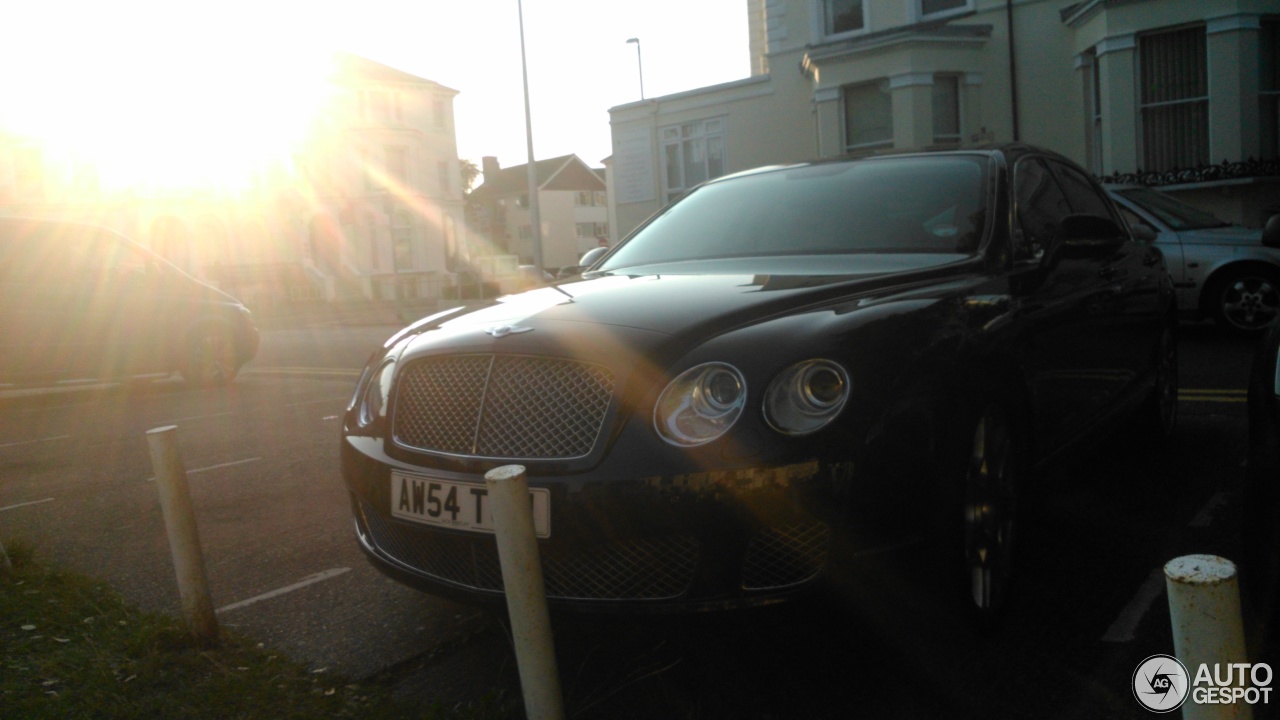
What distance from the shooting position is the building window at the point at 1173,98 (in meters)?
18.1

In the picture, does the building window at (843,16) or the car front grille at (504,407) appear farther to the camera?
the building window at (843,16)

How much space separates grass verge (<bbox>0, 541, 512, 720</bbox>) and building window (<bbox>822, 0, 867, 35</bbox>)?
75.0ft

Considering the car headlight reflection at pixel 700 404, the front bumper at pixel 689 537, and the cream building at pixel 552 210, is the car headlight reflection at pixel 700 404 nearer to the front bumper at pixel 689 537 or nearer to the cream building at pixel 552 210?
the front bumper at pixel 689 537

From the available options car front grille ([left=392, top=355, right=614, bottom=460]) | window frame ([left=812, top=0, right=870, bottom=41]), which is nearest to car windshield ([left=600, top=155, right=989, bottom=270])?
car front grille ([left=392, top=355, right=614, bottom=460])

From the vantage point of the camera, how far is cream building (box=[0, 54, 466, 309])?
150ft

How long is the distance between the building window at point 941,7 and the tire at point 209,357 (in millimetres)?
17223

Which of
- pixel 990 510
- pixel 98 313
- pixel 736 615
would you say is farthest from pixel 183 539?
pixel 98 313

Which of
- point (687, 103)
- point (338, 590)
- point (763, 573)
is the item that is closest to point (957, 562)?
point (763, 573)

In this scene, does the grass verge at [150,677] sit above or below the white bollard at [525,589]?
below

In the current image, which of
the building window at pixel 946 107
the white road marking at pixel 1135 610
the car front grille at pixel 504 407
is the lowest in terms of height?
the white road marking at pixel 1135 610

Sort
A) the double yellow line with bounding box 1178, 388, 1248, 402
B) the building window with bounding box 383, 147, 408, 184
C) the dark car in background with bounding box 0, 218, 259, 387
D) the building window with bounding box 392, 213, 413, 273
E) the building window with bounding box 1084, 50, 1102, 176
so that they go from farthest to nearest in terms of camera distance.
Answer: the building window with bounding box 383, 147, 408, 184
the building window with bounding box 392, 213, 413, 273
the building window with bounding box 1084, 50, 1102, 176
the dark car in background with bounding box 0, 218, 259, 387
the double yellow line with bounding box 1178, 388, 1248, 402

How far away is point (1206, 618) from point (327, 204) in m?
51.3

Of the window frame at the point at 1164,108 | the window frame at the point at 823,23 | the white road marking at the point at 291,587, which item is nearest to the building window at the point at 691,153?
the window frame at the point at 823,23

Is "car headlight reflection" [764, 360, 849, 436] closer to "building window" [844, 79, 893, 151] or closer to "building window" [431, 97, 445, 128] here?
"building window" [844, 79, 893, 151]
